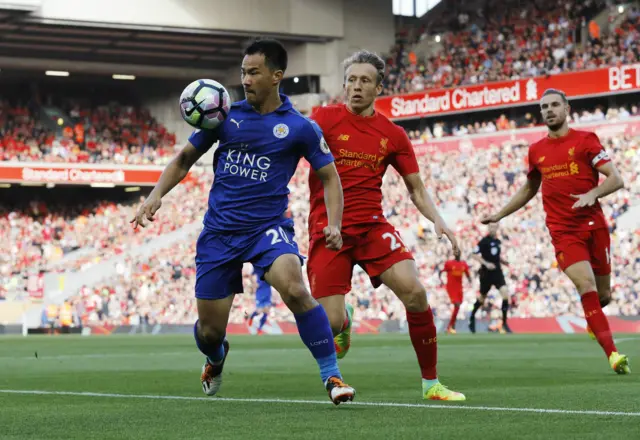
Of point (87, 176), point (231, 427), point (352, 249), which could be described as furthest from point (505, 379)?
point (87, 176)

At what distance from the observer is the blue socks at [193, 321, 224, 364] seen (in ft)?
26.7

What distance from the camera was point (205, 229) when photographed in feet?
25.2

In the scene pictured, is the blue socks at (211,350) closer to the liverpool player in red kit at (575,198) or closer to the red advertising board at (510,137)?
the liverpool player in red kit at (575,198)

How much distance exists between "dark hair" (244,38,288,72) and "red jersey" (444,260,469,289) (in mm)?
19549

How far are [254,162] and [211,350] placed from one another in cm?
146

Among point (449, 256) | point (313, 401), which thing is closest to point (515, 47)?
point (449, 256)

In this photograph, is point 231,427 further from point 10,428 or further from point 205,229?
point 205,229

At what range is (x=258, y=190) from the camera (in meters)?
7.51

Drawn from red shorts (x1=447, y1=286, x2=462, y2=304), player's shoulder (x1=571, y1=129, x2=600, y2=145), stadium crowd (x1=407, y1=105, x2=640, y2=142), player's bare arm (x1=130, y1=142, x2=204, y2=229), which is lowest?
red shorts (x1=447, y1=286, x2=462, y2=304)

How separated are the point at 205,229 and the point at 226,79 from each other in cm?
4877

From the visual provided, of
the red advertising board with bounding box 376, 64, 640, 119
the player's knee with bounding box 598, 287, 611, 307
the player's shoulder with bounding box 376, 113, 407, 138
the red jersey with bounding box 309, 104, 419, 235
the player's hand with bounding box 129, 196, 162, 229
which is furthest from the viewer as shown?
the red advertising board with bounding box 376, 64, 640, 119

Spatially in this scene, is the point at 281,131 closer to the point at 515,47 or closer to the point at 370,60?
the point at 370,60

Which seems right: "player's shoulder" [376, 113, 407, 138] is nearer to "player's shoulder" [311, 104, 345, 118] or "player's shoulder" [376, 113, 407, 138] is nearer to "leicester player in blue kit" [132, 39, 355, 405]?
"player's shoulder" [311, 104, 345, 118]

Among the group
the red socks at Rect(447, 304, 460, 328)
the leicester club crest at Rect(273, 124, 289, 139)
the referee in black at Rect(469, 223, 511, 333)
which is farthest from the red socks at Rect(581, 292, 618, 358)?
the red socks at Rect(447, 304, 460, 328)
